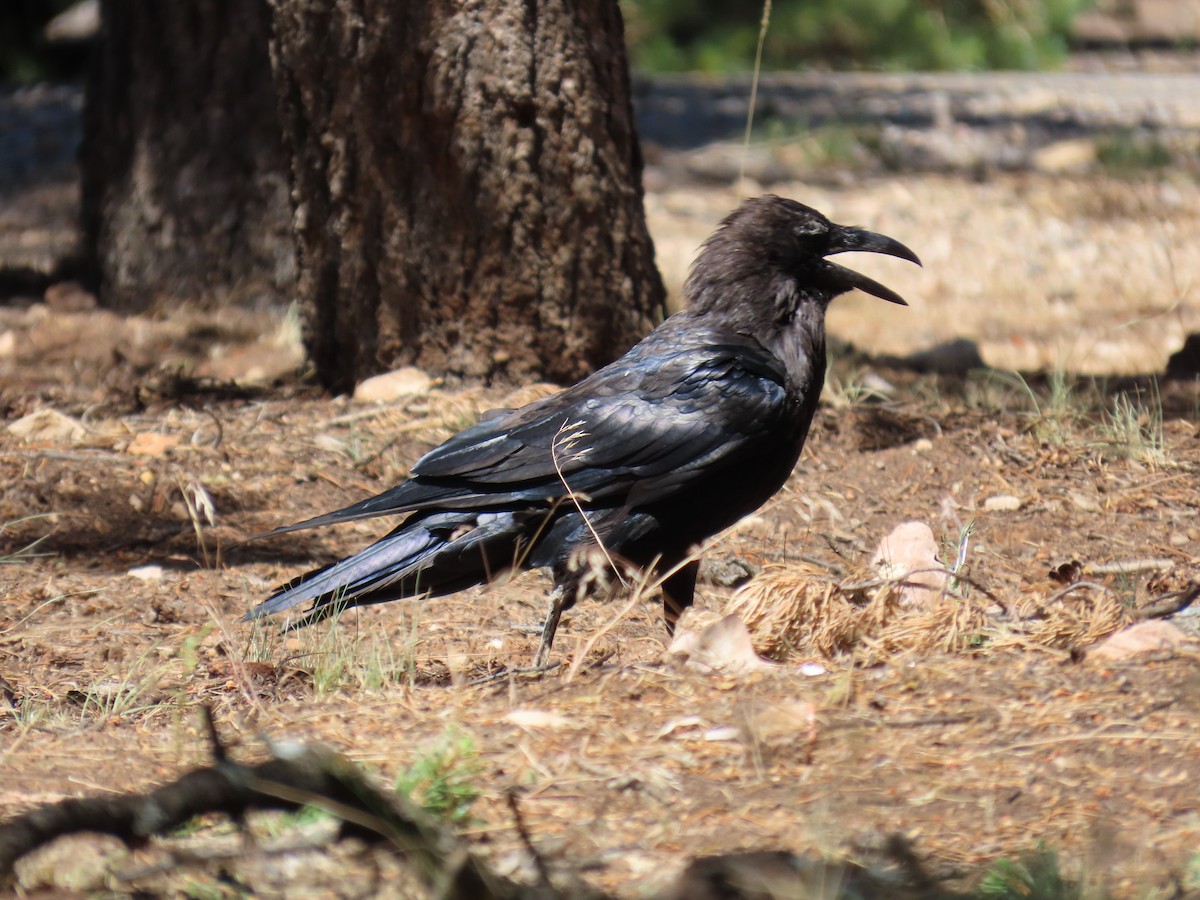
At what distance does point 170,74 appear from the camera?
6.38 m

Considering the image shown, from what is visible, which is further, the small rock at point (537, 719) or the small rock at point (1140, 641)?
the small rock at point (1140, 641)

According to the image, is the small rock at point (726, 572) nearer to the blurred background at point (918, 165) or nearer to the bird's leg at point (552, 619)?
the bird's leg at point (552, 619)

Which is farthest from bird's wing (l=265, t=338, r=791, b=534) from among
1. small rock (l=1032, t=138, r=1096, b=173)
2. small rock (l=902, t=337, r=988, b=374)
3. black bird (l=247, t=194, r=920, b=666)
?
small rock (l=1032, t=138, r=1096, b=173)

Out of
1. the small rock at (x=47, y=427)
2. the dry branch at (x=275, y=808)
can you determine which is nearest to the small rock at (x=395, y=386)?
the small rock at (x=47, y=427)

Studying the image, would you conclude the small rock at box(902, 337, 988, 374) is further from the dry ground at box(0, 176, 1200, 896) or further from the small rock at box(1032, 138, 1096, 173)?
the small rock at box(1032, 138, 1096, 173)

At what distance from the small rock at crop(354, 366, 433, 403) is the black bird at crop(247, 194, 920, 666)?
135cm

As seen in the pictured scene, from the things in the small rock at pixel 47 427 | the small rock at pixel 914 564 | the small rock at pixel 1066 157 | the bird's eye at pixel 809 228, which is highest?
the bird's eye at pixel 809 228

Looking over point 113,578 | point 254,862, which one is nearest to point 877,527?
point 113,578

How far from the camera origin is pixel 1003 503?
4523 millimetres

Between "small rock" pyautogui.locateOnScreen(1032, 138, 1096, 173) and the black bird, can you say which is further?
"small rock" pyautogui.locateOnScreen(1032, 138, 1096, 173)

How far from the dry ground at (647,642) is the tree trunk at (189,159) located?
26 centimetres

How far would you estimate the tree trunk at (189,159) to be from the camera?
633cm

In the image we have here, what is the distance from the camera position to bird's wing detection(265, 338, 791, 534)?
370 centimetres

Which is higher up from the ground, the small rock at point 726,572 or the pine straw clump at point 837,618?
the pine straw clump at point 837,618
